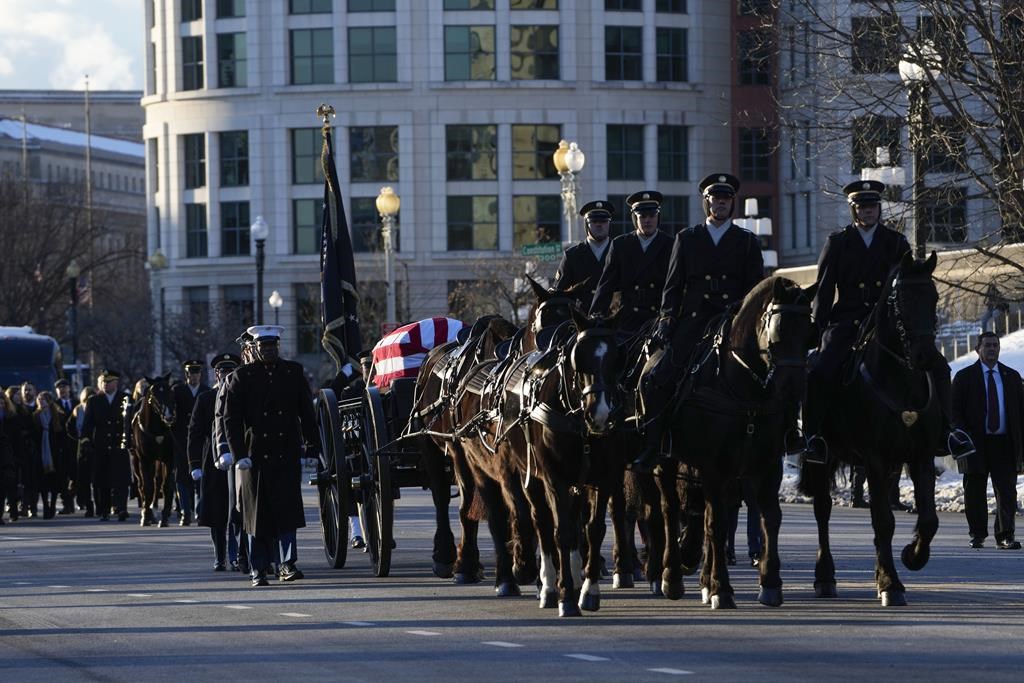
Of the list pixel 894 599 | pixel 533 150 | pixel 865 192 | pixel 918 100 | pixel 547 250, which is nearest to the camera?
pixel 894 599

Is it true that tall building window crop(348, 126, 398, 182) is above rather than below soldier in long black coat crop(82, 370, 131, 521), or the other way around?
above

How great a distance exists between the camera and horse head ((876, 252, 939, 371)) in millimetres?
15500

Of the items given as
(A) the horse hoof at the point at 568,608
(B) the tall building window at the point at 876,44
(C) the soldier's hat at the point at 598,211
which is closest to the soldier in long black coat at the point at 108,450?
(B) the tall building window at the point at 876,44

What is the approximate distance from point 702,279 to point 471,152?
7665 cm

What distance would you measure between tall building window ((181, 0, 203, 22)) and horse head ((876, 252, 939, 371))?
3256 inches

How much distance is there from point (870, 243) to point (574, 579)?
328 cm

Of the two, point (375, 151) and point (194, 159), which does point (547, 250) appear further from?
point (194, 159)

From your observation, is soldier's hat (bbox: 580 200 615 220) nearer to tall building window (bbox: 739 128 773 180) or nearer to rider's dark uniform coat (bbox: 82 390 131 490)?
rider's dark uniform coat (bbox: 82 390 131 490)

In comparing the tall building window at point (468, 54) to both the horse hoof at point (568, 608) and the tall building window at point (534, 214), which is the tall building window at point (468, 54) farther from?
the horse hoof at point (568, 608)

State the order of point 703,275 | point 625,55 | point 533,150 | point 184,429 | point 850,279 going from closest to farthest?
point 703,275 < point 850,279 < point 184,429 < point 533,150 < point 625,55

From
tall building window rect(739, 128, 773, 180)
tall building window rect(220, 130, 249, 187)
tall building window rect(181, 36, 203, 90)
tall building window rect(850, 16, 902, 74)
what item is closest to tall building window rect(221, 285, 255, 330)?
tall building window rect(220, 130, 249, 187)

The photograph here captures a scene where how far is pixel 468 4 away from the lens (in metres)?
91.8

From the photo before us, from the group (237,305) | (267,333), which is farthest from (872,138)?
(237,305)

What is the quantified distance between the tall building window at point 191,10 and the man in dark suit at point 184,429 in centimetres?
6728
